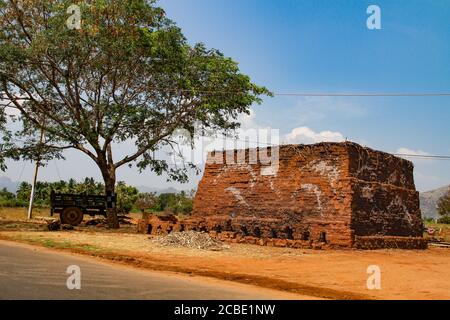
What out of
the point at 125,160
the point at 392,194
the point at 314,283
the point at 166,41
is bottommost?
the point at 314,283

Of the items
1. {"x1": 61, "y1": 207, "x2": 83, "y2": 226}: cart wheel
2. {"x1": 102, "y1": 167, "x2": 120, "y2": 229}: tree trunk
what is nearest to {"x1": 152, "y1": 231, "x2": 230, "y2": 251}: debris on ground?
{"x1": 102, "y1": 167, "x2": 120, "y2": 229}: tree trunk

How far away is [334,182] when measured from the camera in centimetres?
1577

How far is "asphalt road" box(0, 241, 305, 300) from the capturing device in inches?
222

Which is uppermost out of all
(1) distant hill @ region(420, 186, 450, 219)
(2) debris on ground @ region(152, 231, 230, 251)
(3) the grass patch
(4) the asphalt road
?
(1) distant hill @ region(420, 186, 450, 219)

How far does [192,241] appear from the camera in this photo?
1448cm

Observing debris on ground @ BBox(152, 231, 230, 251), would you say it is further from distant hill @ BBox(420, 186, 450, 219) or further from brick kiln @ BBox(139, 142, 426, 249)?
distant hill @ BBox(420, 186, 450, 219)

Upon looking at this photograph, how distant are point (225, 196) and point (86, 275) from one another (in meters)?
11.9

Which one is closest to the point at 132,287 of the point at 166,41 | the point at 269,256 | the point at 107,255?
the point at 107,255

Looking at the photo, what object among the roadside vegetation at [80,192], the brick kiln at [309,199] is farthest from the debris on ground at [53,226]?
the roadside vegetation at [80,192]

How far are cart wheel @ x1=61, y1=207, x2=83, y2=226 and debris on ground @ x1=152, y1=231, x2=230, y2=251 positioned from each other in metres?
8.90

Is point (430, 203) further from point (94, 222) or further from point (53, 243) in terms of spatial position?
point (53, 243)

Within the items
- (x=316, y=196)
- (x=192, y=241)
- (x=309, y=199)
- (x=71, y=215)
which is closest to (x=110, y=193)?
(x=71, y=215)

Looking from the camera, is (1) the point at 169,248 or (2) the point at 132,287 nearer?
(2) the point at 132,287

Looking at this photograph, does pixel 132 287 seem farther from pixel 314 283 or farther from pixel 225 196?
pixel 225 196
